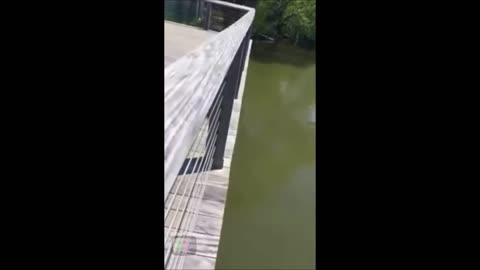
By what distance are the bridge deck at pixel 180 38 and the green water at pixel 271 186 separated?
3.42ft

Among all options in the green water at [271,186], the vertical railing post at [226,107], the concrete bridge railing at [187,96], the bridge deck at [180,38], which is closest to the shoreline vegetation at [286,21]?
the green water at [271,186]

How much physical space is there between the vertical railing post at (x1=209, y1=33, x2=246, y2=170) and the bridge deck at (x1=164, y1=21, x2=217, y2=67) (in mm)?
238

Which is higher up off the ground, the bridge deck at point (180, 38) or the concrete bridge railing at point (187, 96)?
the concrete bridge railing at point (187, 96)

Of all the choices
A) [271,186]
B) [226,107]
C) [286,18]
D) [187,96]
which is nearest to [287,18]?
[286,18]

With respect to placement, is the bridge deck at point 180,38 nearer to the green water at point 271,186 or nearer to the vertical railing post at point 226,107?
the vertical railing post at point 226,107

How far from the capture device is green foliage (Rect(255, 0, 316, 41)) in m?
7.50

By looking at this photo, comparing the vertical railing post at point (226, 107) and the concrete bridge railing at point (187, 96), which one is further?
the vertical railing post at point (226, 107)

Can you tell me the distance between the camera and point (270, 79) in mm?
6164

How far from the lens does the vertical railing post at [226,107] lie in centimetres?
212

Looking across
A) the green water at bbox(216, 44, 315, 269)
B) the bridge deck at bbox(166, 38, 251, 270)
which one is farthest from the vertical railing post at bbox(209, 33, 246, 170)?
the green water at bbox(216, 44, 315, 269)

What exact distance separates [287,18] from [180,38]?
17.7 feet
